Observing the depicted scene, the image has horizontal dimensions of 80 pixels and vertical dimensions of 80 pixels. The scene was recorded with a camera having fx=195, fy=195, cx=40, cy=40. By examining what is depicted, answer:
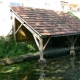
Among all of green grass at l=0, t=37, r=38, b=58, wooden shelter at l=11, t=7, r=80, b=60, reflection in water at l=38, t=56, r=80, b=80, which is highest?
wooden shelter at l=11, t=7, r=80, b=60

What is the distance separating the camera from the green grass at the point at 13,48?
14208mm

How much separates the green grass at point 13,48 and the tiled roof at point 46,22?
7.43 ft

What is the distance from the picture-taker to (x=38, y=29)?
13.9 m

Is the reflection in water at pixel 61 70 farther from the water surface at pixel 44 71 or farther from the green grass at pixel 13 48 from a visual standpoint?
the green grass at pixel 13 48

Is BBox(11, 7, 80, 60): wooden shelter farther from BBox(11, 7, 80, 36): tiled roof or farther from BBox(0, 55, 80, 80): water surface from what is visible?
BBox(0, 55, 80, 80): water surface

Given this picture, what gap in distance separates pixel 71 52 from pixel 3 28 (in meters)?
6.34

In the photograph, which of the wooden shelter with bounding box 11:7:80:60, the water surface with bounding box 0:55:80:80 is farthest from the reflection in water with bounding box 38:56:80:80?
the wooden shelter with bounding box 11:7:80:60

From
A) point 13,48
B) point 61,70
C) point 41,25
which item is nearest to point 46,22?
point 41,25

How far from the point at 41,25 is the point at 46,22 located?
111cm

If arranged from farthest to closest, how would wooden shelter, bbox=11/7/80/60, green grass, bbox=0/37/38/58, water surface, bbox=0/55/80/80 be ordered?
green grass, bbox=0/37/38/58 → wooden shelter, bbox=11/7/80/60 → water surface, bbox=0/55/80/80

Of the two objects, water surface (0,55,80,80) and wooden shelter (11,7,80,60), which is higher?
wooden shelter (11,7,80,60)

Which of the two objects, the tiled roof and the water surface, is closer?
the water surface

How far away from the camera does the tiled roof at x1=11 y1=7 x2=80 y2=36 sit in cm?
1425

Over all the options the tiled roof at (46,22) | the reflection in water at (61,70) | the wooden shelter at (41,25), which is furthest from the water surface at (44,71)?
the tiled roof at (46,22)
